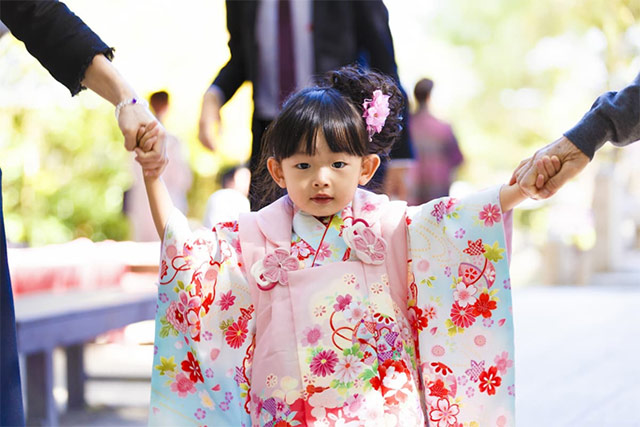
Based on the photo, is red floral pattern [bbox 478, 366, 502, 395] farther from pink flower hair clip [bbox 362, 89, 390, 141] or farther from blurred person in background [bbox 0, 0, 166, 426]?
blurred person in background [bbox 0, 0, 166, 426]

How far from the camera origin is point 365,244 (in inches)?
77.1

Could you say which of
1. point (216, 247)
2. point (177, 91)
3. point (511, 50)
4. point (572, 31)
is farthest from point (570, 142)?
point (511, 50)

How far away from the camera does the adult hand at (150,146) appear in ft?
6.38

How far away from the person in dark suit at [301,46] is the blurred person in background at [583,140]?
2.97 feet

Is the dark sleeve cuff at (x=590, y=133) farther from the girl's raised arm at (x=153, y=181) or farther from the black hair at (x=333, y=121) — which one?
the girl's raised arm at (x=153, y=181)

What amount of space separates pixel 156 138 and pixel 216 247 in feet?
0.96

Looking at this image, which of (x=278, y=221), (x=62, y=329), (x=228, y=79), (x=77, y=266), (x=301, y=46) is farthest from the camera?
(x=77, y=266)

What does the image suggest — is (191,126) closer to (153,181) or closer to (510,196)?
(153,181)

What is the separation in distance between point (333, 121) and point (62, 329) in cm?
186

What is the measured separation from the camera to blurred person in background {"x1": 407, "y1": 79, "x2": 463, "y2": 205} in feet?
20.0

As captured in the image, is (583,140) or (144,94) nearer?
(583,140)

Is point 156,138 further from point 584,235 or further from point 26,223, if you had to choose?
point 26,223

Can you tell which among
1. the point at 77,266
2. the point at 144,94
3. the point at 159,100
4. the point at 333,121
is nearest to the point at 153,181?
the point at 333,121

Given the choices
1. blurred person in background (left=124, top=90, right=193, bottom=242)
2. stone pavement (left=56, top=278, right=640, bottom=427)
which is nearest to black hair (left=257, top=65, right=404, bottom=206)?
stone pavement (left=56, top=278, right=640, bottom=427)
